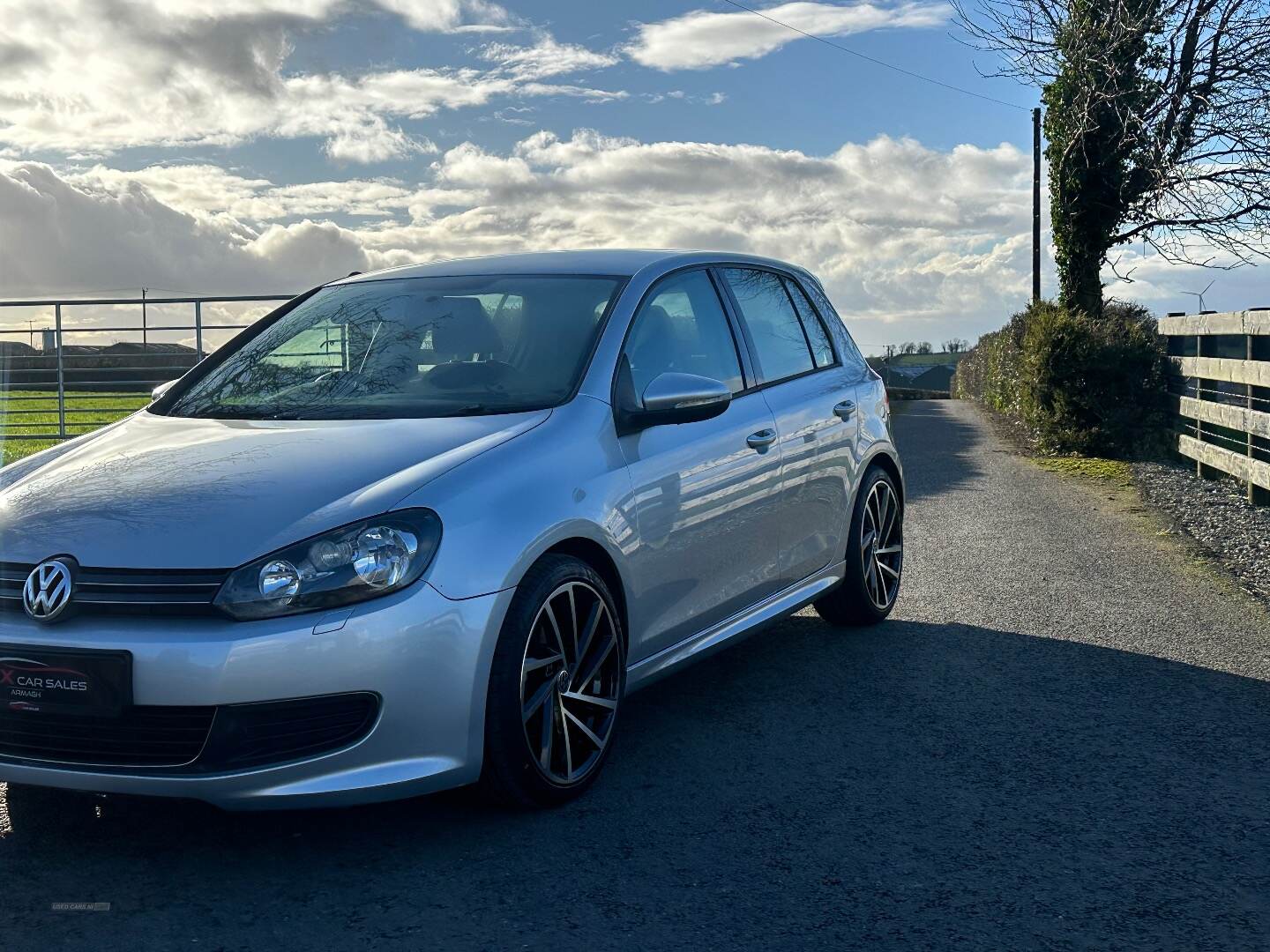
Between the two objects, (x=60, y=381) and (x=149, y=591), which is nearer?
(x=149, y=591)

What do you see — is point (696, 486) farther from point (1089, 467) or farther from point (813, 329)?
point (1089, 467)

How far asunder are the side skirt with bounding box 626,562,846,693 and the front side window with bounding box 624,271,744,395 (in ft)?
2.92

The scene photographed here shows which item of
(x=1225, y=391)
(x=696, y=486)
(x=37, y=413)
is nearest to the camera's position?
(x=696, y=486)

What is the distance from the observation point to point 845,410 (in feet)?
20.9

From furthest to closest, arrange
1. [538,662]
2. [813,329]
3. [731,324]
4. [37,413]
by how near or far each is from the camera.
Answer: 1. [37,413]
2. [813,329]
3. [731,324]
4. [538,662]

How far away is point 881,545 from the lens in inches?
270

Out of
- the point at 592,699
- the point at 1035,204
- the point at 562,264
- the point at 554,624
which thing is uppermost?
the point at 1035,204

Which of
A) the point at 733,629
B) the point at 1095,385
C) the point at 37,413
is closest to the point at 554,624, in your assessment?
the point at 733,629

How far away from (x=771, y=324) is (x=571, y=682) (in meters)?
2.34

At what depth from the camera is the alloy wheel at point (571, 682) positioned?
13.3 ft

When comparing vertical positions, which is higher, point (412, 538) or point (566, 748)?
point (412, 538)

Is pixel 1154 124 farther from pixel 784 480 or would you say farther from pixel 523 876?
pixel 523 876

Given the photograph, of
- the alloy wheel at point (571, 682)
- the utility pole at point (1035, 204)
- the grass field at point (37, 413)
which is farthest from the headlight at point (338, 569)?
the utility pole at point (1035, 204)

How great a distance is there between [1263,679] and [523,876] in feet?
11.8
